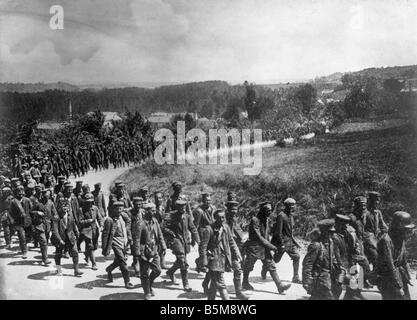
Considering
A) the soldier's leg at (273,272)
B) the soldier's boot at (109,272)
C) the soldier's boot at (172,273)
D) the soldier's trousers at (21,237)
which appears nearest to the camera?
the soldier's leg at (273,272)

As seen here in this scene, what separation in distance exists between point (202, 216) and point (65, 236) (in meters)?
2.50

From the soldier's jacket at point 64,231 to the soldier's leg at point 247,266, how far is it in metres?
3.04

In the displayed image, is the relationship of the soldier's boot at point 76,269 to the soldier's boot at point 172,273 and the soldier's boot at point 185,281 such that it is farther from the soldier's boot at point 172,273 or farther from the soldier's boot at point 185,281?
the soldier's boot at point 185,281

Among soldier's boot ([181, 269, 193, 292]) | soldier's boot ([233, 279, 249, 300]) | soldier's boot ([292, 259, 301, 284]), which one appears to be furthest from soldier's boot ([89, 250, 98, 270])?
soldier's boot ([292, 259, 301, 284])

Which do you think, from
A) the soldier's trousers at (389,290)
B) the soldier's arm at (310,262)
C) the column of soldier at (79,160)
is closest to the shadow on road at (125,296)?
the soldier's arm at (310,262)

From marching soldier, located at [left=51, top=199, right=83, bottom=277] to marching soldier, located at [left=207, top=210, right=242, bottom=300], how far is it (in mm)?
2559

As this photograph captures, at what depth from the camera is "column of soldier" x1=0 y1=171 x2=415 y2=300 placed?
231 inches

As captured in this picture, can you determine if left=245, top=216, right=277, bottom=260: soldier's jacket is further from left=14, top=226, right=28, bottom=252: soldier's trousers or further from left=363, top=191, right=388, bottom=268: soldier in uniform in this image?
left=14, top=226, right=28, bottom=252: soldier's trousers

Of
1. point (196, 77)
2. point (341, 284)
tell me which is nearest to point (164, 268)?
point (341, 284)

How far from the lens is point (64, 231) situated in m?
7.46

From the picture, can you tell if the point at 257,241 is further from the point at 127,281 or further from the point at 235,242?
the point at 127,281

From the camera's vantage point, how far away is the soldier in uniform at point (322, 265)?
5.70 meters

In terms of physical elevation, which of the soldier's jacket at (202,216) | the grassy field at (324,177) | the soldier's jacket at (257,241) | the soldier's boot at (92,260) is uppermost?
the grassy field at (324,177)
